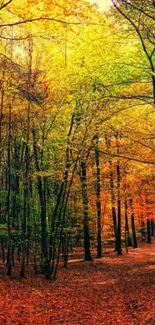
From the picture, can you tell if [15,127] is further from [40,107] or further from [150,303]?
[150,303]

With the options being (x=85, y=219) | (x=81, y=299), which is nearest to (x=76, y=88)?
(x=81, y=299)

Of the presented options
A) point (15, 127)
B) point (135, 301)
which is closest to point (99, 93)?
point (15, 127)

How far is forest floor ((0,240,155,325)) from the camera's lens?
8.32 metres

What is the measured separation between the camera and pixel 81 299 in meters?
10.9

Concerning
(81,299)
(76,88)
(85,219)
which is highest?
(76,88)

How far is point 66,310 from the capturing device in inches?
375

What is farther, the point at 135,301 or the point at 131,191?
the point at 131,191

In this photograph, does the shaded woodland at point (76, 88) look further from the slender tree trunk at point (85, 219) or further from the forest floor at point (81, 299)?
the slender tree trunk at point (85, 219)

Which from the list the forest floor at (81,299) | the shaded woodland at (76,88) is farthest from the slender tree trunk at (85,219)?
the forest floor at (81,299)

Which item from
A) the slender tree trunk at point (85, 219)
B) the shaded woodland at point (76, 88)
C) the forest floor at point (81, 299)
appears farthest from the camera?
the slender tree trunk at point (85, 219)

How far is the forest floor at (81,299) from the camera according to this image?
832 cm

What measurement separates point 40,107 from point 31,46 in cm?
265

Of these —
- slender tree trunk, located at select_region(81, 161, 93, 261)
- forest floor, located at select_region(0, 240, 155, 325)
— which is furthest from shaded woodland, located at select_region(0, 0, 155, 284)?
slender tree trunk, located at select_region(81, 161, 93, 261)

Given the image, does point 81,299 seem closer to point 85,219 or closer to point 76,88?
point 76,88
